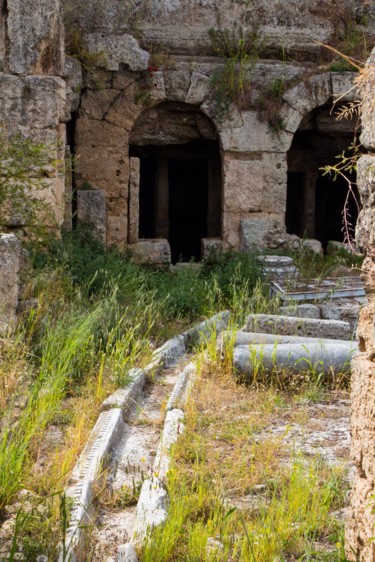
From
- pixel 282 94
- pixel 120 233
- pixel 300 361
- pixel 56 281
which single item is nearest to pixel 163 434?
pixel 300 361

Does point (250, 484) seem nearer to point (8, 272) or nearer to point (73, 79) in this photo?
point (8, 272)

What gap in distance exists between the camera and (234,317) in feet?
27.9

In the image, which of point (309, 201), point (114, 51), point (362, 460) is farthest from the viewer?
point (309, 201)

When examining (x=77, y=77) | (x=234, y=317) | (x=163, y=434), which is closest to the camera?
(x=163, y=434)

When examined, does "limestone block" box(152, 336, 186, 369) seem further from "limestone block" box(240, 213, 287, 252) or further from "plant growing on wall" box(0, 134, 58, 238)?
"limestone block" box(240, 213, 287, 252)

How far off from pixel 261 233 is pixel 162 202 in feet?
9.28

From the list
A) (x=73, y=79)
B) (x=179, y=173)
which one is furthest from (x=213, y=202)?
(x=179, y=173)

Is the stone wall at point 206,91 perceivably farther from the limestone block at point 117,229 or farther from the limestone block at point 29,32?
the limestone block at point 29,32

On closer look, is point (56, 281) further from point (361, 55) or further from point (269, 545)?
point (361, 55)

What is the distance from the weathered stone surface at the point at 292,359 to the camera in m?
6.52

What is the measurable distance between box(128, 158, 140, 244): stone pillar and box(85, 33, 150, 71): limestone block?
1.34 metres

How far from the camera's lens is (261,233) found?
11.9m

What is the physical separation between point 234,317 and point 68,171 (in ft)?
9.60

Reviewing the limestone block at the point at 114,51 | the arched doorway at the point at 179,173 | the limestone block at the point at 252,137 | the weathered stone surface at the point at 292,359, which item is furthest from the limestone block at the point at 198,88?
the weathered stone surface at the point at 292,359
